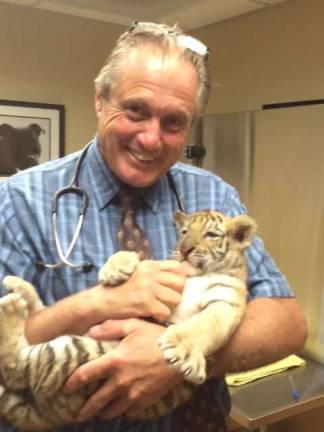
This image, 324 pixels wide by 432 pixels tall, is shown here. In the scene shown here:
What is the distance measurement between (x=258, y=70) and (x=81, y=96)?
935 millimetres

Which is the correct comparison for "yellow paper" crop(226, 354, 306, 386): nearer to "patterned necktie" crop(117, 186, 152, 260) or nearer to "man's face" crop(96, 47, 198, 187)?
"patterned necktie" crop(117, 186, 152, 260)

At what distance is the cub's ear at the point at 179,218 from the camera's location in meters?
1.22

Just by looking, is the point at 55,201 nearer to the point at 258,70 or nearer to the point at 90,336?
the point at 90,336

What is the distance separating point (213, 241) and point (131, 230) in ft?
0.57

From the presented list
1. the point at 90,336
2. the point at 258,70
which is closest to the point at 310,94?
the point at 258,70

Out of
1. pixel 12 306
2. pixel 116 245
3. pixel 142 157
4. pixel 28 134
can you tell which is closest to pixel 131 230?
pixel 116 245

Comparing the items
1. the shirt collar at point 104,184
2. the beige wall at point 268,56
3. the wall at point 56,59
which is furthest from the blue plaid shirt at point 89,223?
the wall at point 56,59

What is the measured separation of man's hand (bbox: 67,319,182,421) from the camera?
1.01 m

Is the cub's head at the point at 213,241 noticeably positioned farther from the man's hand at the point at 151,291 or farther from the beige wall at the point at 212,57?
the beige wall at the point at 212,57

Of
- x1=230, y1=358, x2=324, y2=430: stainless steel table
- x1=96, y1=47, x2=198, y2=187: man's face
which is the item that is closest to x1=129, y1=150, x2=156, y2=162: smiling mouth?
x1=96, y1=47, x2=198, y2=187: man's face

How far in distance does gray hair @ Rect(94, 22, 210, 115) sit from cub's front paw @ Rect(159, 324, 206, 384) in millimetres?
531

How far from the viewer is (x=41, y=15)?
292 centimetres

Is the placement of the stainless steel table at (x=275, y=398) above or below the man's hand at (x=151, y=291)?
below

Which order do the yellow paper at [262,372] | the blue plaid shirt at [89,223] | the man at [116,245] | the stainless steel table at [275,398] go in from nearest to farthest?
the man at [116,245], the blue plaid shirt at [89,223], the stainless steel table at [275,398], the yellow paper at [262,372]
